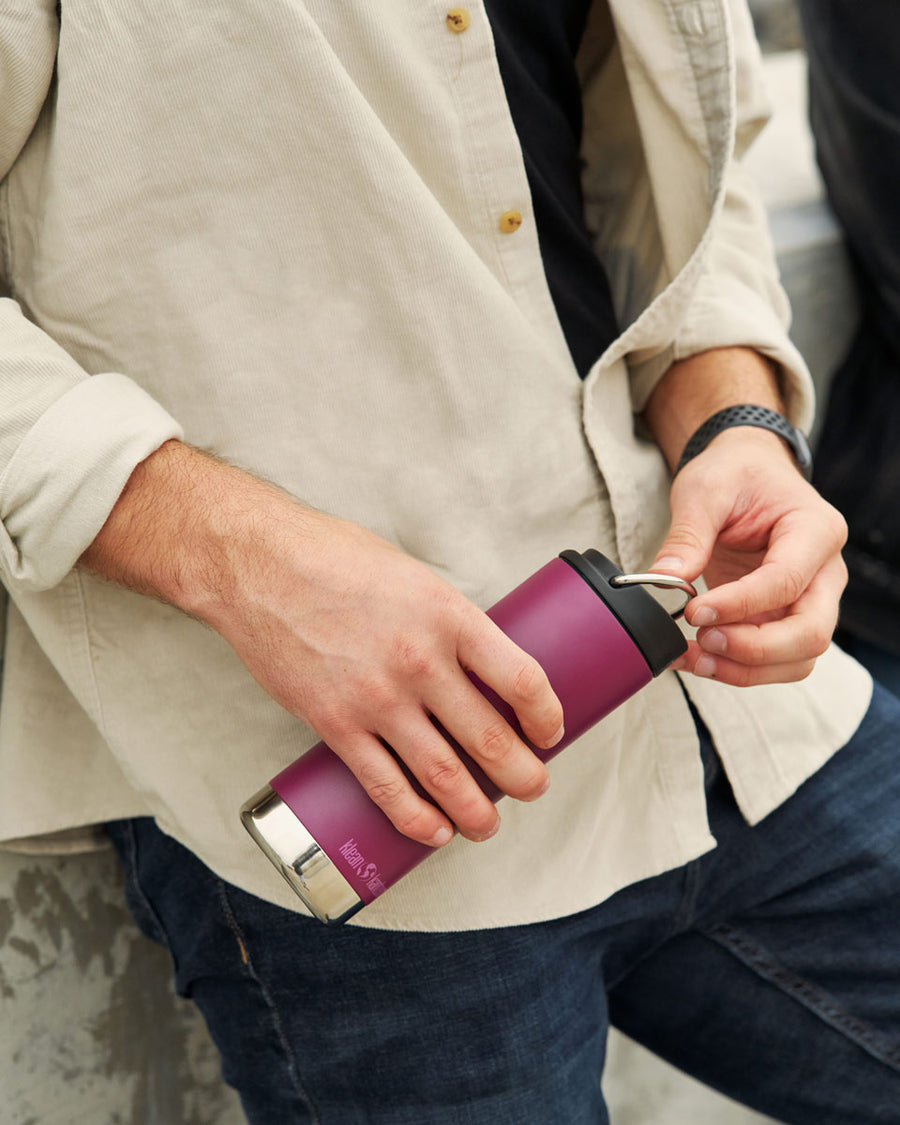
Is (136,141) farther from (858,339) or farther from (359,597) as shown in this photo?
(858,339)

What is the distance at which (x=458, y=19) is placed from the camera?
2.24ft

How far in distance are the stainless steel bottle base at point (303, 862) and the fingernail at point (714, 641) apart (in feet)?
0.98

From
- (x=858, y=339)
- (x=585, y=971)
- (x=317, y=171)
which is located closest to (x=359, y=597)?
(x=317, y=171)

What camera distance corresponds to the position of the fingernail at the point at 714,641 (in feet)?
2.17

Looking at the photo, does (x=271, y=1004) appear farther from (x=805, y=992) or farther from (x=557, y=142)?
(x=557, y=142)

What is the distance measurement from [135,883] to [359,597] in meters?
0.45

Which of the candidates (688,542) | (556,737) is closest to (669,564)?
(688,542)

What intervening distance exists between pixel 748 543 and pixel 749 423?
12 cm

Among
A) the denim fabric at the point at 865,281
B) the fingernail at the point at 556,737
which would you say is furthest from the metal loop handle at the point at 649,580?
the denim fabric at the point at 865,281

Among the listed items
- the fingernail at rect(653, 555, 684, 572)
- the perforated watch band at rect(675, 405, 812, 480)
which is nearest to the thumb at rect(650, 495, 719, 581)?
the fingernail at rect(653, 555, 684, 572)

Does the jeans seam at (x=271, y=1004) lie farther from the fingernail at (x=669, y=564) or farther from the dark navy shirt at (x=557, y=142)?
the dark navy shirt at (x=557, y=142)

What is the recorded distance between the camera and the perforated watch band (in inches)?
32.7

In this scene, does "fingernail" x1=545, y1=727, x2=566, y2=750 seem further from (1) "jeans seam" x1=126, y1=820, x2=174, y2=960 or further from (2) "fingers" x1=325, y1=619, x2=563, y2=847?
(1) "jeans seam" x1=126, y1=820, x2=174, y2=960

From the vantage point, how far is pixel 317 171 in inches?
26.6
